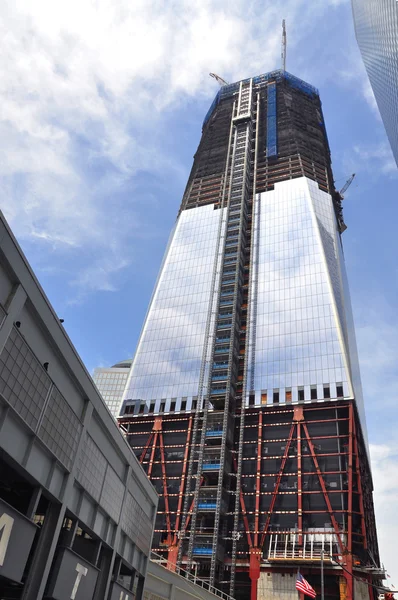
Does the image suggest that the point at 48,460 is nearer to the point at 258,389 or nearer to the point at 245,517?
the point at 245,517

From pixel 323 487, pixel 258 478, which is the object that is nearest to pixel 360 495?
pixel 323 487

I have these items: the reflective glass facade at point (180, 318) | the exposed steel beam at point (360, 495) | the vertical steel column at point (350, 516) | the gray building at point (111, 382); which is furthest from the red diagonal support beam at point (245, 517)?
the gray building at point (111, 382)

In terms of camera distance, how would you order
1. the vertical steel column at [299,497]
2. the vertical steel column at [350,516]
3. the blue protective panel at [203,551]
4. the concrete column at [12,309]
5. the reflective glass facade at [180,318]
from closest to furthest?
the concrete column at [12,309]
the vertical steel column at [350,516]
the vertical steel column at [299,497]
the blue protective panel at [203,551]
the reflective glass facade at [180,318]

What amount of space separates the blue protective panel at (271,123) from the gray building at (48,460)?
12049 centimetres

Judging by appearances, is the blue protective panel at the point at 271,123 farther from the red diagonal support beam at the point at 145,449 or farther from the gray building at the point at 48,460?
the gray building at the point at 48,460

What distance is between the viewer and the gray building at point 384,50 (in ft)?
279

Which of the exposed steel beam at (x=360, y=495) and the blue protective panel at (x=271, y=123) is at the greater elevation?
the blue protective panel at (x=271, y=123)

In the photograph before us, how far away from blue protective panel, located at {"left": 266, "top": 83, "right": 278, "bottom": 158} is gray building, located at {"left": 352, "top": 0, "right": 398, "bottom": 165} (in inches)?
1108

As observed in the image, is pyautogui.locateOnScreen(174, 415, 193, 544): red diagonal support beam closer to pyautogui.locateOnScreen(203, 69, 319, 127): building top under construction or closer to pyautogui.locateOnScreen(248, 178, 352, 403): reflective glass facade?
pyautogui.locateOnScreen(248, 178, 352, 403): reflective glass facade

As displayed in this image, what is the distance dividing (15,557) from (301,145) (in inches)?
5207

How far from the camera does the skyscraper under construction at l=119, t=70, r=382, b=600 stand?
77.8 m

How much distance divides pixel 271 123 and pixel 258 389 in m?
83.9

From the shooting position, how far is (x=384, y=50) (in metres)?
98.1

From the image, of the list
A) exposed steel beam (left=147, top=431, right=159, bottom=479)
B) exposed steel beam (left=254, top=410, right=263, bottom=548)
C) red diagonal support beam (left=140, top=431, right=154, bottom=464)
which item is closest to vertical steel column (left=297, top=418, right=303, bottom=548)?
exposed steel beam (left=254, top=410, right=263, bottom=548)
